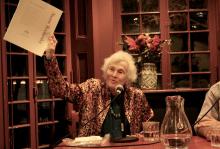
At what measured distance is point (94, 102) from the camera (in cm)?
271

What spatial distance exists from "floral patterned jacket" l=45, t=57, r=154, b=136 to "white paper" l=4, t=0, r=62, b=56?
24.0 inches

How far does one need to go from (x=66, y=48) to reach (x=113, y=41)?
0.44 m

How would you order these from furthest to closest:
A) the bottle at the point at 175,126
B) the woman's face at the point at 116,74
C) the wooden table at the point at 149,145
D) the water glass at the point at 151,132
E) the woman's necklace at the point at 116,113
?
the woman's face at the point at 116,74, the woman's necklace at the point at 116,113, the water glass at the point at 151,132, the wooden table at the point at 149,145, the bottle at the point at 175,126

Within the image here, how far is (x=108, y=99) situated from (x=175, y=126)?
3.95 feet

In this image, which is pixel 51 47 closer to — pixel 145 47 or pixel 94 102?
pixel 94 102

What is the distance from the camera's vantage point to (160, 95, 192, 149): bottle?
5.02 ft

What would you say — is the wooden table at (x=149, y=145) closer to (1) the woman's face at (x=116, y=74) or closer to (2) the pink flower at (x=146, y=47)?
(1) the woman's face at (x=116, y=74)

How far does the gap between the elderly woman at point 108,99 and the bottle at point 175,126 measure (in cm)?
96

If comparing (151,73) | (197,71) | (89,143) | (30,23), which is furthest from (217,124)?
(197,71)

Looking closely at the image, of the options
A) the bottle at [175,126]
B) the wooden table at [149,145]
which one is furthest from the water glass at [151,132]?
the bottle at [175,126]

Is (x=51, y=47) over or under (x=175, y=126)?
over

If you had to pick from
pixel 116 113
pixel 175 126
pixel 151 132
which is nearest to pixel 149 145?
pixel 151 132

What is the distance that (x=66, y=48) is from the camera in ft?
11.5

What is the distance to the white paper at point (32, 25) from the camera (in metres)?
1.91
